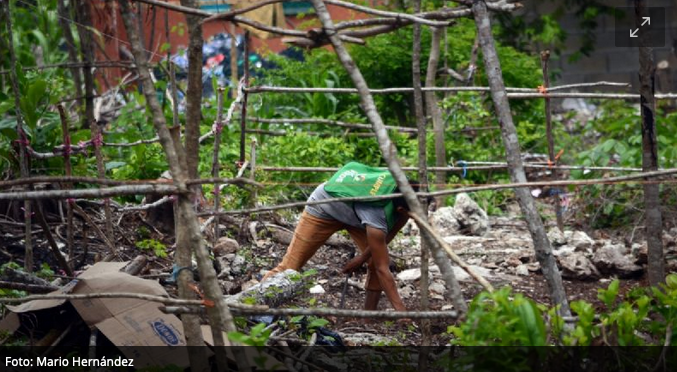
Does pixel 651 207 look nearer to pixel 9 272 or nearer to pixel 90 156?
pixel 9 272

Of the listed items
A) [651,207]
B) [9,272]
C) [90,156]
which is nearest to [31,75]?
[90,156]

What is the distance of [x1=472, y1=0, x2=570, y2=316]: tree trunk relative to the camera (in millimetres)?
3934

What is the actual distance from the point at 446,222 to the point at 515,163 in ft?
11.7

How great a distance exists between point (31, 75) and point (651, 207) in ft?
16.2

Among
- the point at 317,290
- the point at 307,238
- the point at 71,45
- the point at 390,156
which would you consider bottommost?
the point at 317,290

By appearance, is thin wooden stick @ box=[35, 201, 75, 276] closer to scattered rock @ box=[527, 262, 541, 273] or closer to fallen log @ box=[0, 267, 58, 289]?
fallen log @ box=[0, 267, 58, 289]

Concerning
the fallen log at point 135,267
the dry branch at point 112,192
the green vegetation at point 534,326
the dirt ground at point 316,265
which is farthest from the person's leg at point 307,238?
the dry branch at point 112,192

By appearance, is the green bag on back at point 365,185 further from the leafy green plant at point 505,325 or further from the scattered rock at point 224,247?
the leafy green plant at point 505,325

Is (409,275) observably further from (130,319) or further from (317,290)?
(130,319)

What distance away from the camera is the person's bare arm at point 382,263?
5.36m

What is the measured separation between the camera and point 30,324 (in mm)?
4055

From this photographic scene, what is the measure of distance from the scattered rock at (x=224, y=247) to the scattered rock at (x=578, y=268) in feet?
7.31

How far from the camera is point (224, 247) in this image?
626 centimetres

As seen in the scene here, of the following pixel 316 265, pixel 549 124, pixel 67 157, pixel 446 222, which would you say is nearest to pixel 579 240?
pixel 549 124
